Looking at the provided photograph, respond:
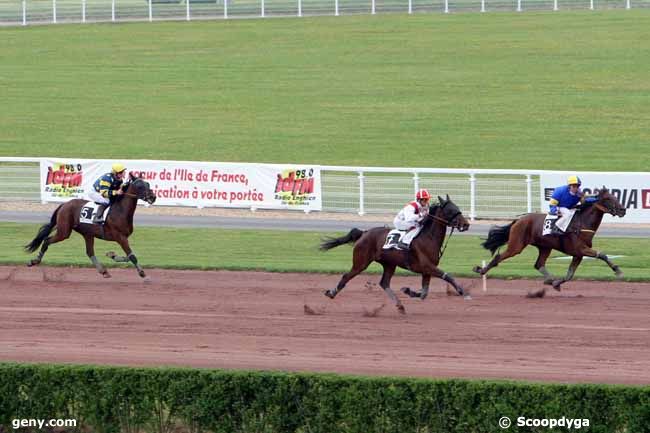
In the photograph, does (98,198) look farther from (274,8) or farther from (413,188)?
(274,8)

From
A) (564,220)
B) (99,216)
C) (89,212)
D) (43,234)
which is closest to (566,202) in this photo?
(564,220)

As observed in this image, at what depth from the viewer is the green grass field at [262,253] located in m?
21.5

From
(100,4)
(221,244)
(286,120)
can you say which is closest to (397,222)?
(221,244)

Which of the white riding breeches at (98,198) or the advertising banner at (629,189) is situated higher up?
the white riding breeches at (98,198)

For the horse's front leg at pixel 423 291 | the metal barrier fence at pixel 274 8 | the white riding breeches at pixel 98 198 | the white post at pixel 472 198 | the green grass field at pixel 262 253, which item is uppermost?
the metal barrier fence at pixel 274 8

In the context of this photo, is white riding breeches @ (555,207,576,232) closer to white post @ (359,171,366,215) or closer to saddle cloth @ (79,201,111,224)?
saddle cloth @ (79,201,111,224)

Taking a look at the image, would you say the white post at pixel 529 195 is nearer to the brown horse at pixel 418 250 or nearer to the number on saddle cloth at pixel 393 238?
the brown horse at pixel 418 250

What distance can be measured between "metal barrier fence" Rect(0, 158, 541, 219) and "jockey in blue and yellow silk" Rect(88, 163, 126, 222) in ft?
31.1

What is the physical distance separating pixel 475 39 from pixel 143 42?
43.8ft

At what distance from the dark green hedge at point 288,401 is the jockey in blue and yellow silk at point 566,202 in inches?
322

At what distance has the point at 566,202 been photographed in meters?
19.2

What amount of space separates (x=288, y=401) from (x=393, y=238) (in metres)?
5.98

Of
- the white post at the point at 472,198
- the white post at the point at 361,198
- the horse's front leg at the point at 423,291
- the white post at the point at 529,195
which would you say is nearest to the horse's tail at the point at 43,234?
the horse's front leg at the point at 423,291

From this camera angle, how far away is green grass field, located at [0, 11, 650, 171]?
121 feet
